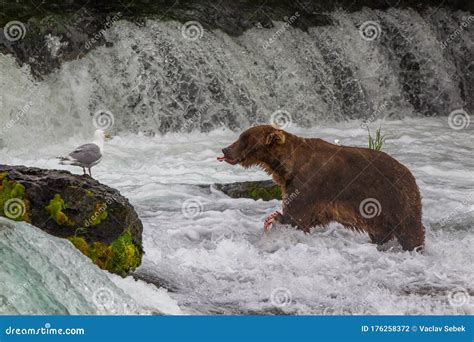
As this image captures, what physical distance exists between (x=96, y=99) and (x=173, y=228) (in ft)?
22.8

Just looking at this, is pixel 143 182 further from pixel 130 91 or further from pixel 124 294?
pixel 124 294

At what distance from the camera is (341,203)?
5.64m

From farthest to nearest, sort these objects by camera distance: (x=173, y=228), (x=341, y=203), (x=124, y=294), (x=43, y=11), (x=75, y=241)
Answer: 1. (x=43, y=11)
2. (x=173, y=228)
3. (x=341, y=203)
4. (x=75, y=241)
5. (x=124, y=294)

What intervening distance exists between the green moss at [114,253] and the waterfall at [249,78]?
733cm

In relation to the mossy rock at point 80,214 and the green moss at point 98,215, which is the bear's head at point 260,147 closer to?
the mossy rock at point 80,214

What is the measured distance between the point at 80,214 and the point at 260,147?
1.34 metres

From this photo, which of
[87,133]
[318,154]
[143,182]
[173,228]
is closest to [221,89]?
[87,133]

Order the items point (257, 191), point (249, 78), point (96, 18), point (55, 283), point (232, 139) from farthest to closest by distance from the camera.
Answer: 1. point (249, 78)
2. point (96, 18)
3. point (232, 139)
4. point (257, 191)
5. point (55, 283)

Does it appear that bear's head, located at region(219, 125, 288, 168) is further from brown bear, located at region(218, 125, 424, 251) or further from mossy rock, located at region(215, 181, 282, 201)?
mossy rock, located at region(215, 181, 282, 201)

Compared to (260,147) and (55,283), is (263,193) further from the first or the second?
(55,283)

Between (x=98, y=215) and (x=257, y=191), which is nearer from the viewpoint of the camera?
(x=98, y=215)

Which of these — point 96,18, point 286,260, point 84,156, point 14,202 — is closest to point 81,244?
point 14,202

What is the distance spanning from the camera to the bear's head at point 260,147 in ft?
18.6

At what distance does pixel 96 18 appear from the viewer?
14.3 metres
